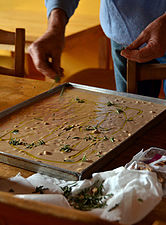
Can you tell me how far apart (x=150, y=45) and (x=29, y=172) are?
0.72 metres

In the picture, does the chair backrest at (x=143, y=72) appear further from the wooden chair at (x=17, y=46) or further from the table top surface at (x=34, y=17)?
the table top surface at (x=34, y=17)

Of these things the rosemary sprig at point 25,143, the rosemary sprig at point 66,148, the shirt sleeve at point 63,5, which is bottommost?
the rosemary sprig at point 66,148

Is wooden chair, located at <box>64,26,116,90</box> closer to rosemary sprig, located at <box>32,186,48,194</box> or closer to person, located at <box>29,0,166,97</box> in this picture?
person, located at <box>29,0,166,97</box>

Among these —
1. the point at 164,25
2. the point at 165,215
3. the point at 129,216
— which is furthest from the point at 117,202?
the point at 164,25

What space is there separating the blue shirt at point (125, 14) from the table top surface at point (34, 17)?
1.05 meters

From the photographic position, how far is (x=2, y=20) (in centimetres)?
338

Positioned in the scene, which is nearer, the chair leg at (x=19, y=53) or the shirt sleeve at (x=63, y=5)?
the shirt sleeve at (x=63, y=5)

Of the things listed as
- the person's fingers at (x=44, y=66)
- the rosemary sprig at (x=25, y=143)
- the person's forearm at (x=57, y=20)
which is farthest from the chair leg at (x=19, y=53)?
the rosemary sprig at (x=25, y=143)

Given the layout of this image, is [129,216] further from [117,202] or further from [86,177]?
[86,177]

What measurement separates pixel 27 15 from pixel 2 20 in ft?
0.90

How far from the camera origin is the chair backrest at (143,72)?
5.04ft

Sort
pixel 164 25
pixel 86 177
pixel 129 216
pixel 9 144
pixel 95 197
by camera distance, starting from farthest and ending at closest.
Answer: pixel 164 25
pixel 9 144
pixel 86 177
pixel 95 197
pixel 129 216

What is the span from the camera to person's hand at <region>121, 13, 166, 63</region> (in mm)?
1351

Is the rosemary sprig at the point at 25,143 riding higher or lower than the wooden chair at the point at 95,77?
lower
